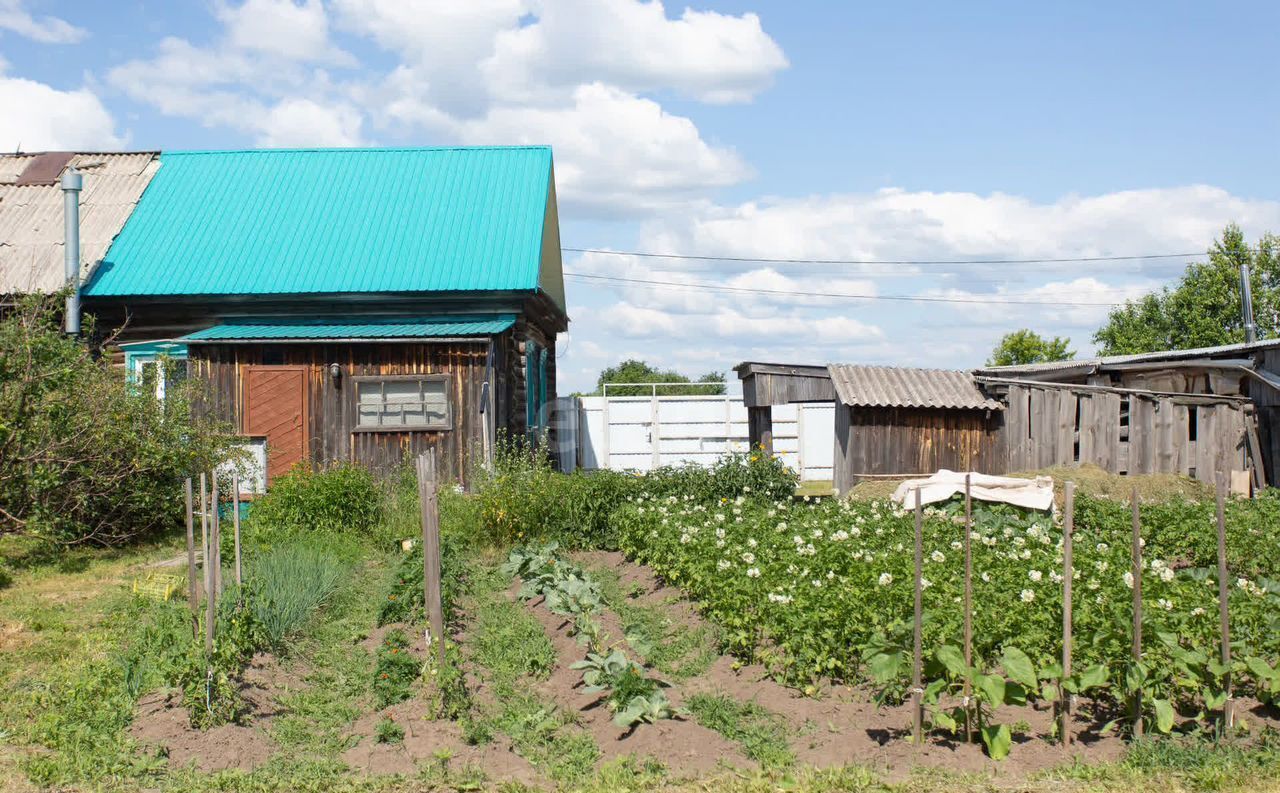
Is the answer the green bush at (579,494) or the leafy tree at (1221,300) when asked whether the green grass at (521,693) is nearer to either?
the green bush at (579,494)

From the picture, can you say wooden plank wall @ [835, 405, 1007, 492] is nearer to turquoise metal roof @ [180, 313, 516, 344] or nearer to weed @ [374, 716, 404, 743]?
turquoise metal roof @ [180, 313, 516, 344]

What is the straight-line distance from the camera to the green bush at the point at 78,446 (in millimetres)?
12344

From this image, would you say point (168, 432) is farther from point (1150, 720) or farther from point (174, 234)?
point (1150, 720)

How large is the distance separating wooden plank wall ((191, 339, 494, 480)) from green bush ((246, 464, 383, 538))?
2334 millimetres

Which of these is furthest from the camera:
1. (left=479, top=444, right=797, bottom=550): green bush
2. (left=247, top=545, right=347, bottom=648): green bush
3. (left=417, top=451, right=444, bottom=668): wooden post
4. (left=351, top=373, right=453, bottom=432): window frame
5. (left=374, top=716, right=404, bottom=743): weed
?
(left=351, top=373, right=453, bottom=432): window frame

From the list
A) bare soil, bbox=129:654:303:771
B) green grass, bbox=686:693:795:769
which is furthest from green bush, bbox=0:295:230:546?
green grass, bbox=686:693:795:769

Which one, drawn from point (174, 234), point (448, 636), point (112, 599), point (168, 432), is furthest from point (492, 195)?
point (448, 636)

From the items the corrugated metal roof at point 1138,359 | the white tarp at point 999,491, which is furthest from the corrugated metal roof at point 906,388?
the white tarp at point 999,491

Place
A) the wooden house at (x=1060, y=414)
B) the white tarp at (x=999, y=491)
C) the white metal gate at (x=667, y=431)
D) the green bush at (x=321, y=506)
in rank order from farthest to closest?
the white metal gate at (x=667, y=431) < the wooden house at (x=1060, y=414) < the green bush at (x=321, y=506) < the white tarp at (x=999, y=491)

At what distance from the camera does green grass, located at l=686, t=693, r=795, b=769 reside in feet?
19.2

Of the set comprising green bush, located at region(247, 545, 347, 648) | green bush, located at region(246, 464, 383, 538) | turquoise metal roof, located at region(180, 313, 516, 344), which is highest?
turquoise metal roof, located at region(180, 313, 516, 344)

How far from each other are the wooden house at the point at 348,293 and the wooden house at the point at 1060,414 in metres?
4.44

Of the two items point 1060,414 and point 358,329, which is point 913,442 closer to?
point 1060,414

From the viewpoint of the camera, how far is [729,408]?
24609 millimetres
